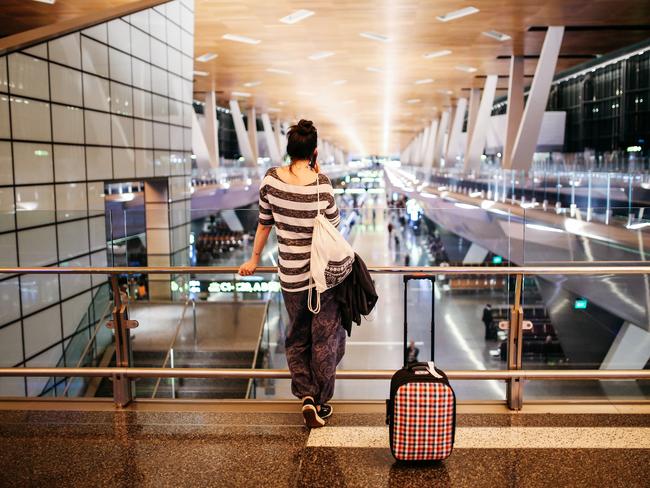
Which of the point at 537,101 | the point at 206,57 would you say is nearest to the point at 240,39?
the point at 206,57

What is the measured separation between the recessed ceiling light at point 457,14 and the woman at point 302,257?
16.4 meters

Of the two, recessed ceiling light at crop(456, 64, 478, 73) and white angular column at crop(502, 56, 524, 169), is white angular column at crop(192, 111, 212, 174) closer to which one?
recessed ceiling light at crop(456, 64, 478, 73)

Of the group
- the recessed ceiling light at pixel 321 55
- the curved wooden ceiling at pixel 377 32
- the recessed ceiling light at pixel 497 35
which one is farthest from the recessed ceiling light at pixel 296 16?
the recessed ceiling light at pixel 497 35

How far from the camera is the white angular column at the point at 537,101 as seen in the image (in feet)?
71.4

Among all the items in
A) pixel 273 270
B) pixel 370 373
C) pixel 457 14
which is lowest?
pixel 370 373

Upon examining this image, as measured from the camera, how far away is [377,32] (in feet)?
70.0

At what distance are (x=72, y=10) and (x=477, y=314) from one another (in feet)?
47.1

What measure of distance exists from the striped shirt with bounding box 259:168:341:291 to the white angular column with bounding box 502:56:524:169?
25.0 m

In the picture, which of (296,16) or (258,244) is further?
(296,16)

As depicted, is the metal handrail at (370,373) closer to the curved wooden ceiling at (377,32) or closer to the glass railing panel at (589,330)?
the glass railing panel at (589,330)

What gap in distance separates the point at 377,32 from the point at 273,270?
1879 cm

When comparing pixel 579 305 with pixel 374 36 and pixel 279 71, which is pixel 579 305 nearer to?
pixel 374 36

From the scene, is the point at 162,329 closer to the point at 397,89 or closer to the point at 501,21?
the point at 501,21

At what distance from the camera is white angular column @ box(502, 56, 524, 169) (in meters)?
27.1
